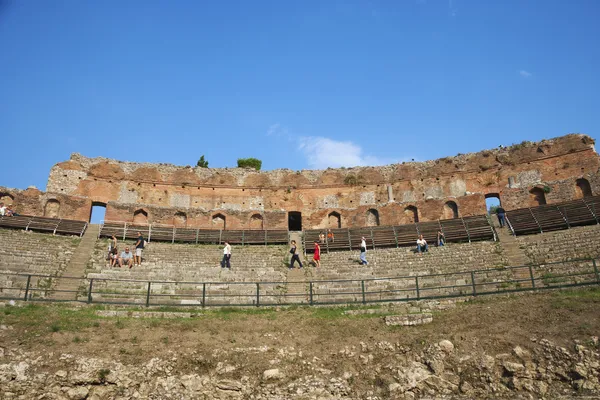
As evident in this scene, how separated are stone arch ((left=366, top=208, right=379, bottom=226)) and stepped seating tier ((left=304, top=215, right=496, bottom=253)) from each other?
15.3 ft

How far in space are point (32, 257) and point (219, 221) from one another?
51.8ft

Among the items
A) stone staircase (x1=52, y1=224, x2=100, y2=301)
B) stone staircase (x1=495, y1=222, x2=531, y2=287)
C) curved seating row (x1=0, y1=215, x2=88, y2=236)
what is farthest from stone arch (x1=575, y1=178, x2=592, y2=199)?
curved seating row (x1=0, y1=215, x2=88, y2=236)

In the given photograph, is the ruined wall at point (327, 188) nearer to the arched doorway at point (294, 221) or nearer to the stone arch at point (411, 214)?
the stone arch at point (411, 214)

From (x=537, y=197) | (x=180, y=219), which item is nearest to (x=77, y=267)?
(x=180, y=219)

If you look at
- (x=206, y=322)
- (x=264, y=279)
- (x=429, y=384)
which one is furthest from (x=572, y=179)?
(x=206, y=322)

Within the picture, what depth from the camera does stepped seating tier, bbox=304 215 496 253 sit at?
100.0ft

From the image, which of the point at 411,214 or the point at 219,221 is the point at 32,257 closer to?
the point at 219,221

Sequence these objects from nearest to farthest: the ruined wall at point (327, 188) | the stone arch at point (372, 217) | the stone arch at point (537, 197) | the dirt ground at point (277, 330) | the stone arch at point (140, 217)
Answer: the dirt ground at point (277, 330)
the stone arch at point (537, 197)
the ruined wall at point (327, 188)
the stone arch at point (140, 217)
the stone arch at point (372, 217)

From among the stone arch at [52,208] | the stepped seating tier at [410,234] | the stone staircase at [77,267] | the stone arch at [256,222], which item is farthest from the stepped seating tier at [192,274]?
the stone arch at [52,208]

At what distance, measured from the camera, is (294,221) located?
4197cm

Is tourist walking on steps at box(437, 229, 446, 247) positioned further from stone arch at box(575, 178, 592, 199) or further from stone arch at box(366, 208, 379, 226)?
stone arch at box(575, 178, 592, 199)

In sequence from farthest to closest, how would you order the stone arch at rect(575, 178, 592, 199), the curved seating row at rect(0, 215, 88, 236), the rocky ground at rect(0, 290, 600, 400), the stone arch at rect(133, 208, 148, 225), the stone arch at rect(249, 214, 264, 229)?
→ 1. the stone arch at rect(249, 214, 264, 229)
2. the stone arch at rect(133, 208, 148, 225)
3. the stone arch at rect(575, 178, 592, 199)
4. the curved seating row at rect(0, 215, 88, 236)
5. the rocky ground at rect(0, 290, 600, 400)

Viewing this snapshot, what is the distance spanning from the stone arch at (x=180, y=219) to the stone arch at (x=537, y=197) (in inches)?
1024

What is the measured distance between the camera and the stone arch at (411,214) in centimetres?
3769
